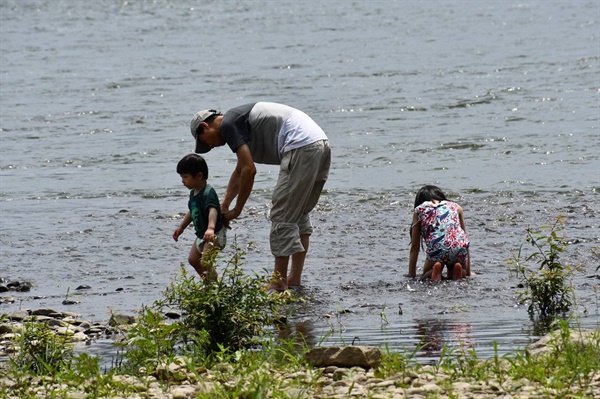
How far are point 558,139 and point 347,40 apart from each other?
14.1 metres

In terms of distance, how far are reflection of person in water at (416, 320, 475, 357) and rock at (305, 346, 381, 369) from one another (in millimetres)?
391

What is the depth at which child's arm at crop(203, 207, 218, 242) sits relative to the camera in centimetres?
785

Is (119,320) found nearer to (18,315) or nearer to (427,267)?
(18,315)

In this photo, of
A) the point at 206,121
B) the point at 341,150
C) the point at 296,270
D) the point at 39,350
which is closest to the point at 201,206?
the point at 206,121

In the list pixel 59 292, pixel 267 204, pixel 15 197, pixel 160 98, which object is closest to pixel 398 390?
pixel 59 292

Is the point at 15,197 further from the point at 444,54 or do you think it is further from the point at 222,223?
the point at 444,54

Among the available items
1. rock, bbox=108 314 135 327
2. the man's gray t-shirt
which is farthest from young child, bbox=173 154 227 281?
rock, bbox=108 314 135 327

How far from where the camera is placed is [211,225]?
7.94m

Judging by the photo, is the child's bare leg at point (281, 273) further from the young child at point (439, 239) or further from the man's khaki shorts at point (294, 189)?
the young child at point (439, 239)

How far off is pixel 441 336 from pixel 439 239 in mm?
1895

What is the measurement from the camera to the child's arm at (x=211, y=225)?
7848 millimetres

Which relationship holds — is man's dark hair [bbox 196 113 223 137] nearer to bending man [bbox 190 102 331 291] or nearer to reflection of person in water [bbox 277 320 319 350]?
bending man [bbox 190 102 331 291]

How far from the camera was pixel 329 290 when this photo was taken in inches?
332

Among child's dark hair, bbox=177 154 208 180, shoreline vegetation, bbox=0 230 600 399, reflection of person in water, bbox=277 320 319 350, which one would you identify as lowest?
reflection of person in water, bbox=277 320 319 350
